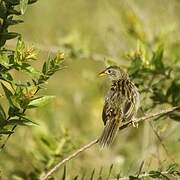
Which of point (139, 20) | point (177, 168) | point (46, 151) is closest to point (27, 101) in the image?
point (177, 168)

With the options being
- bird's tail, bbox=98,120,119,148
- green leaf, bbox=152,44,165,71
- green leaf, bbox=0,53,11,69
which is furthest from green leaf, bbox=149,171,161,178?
green leaf, bbox=152,44,165,71

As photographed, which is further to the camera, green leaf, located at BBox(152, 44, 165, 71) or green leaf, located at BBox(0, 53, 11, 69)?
green leaf, located at BBox(152, 44, 165, 71)

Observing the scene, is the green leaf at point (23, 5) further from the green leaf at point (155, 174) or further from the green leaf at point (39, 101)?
the green leaf at point (155, 174)

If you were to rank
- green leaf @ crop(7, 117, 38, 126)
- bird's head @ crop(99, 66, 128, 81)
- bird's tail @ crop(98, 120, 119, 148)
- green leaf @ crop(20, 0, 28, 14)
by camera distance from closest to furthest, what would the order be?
green leaf @ crop(20, 0, 28, 14), green leaf @ crop(7, 117, 38, 126), bird's tail @ crop(98, 120, 119, 148), bird's head @ crop(99, 66, 128, 81)

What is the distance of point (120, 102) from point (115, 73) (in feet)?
1.12

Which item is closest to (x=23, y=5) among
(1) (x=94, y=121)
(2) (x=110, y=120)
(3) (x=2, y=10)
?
(3) (x=2, y=10)

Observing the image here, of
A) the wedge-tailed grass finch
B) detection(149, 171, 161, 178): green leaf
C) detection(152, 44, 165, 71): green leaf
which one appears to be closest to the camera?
detection(149, 171, 161, 178): green leaf

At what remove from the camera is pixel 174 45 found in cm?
696

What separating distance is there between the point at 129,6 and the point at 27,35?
482cm

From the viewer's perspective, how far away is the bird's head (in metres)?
5.11

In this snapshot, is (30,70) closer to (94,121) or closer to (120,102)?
(120,102)

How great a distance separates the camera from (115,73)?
531 centimetres

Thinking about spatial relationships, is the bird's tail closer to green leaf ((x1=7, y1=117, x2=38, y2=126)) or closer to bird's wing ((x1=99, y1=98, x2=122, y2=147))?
bird's wing ((x1=99, y1=98, x2=122, y2=147))

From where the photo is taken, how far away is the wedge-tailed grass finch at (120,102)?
4.78 m
